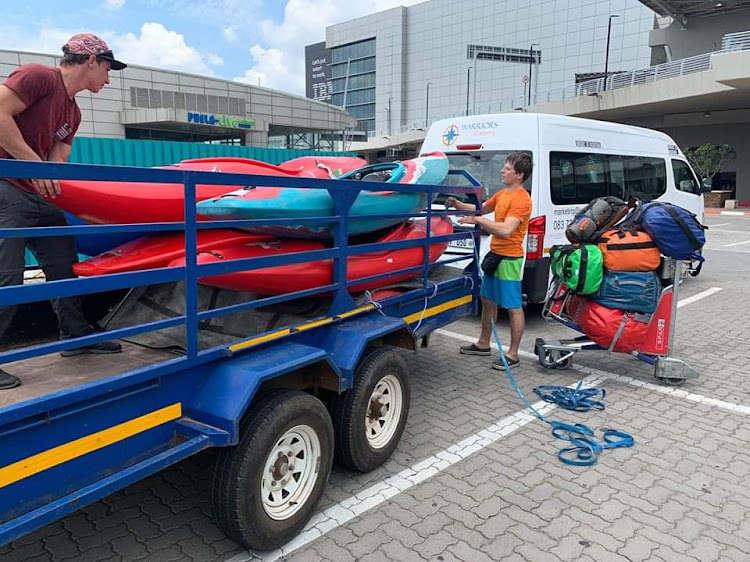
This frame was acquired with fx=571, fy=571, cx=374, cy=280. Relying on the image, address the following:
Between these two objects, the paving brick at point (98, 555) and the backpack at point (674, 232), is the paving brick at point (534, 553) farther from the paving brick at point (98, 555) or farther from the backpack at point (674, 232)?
the backpack at point (674, 232)

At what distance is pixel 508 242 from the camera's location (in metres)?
5.23

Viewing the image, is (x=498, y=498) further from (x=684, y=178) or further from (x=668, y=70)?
(x=668, y=70)

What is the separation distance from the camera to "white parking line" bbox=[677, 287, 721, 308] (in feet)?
28.1

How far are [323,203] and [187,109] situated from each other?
27.5 metres

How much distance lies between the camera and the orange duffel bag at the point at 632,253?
16.1ft

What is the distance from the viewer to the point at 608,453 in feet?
12.7

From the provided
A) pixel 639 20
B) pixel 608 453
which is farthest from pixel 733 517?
pixel 639 20

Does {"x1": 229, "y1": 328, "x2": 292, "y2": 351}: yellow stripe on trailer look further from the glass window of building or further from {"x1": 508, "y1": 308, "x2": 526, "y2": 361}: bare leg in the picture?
the glass window of building

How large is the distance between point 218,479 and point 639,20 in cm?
6926

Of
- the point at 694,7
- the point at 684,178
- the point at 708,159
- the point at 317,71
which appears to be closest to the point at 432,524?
the point at 684,178

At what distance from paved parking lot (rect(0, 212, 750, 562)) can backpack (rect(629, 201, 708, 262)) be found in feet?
4.08

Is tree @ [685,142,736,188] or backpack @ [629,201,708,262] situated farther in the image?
tree @ [685,142,736,188]

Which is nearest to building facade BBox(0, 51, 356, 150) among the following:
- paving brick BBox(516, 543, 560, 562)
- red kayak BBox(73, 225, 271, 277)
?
red kayak BBox(73, 225, 271, 277)

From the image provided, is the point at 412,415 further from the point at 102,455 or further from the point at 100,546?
the point at 102,455
